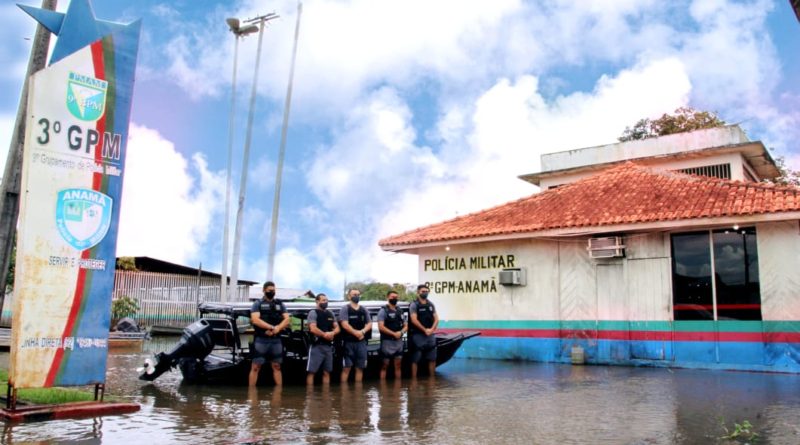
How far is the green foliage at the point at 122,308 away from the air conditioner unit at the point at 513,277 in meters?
15.6

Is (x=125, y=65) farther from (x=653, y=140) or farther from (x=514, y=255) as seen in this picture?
(x=653, y=140)

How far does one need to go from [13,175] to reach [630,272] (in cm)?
1149

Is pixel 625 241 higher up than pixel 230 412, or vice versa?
pixel 625 241

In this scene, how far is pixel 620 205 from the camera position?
49.3 ft

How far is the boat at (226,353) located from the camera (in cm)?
1112

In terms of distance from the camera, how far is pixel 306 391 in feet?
35.4

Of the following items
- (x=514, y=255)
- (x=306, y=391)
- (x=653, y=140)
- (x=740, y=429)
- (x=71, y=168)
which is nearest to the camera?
(x=740, y=429)

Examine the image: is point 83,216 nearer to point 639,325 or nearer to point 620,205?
point 639,325

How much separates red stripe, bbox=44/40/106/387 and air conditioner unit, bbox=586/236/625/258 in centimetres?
1005

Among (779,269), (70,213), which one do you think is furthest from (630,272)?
(70,213)

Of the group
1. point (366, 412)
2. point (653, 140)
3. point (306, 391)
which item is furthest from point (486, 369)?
point (653, 140)

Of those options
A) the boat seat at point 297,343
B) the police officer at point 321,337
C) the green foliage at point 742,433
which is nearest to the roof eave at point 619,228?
the boat seat at point 297,343

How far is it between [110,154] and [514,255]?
9.99 m

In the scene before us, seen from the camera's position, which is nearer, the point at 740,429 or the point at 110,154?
the point at 740,429
